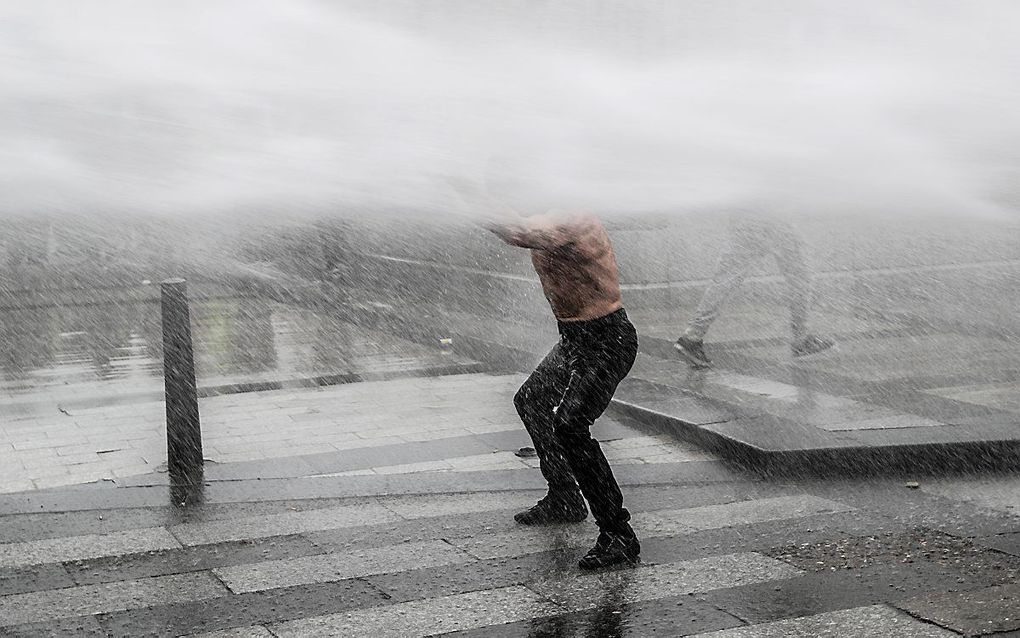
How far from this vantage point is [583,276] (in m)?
5.41

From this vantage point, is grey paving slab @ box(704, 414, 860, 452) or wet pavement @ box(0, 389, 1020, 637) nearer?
wet pavement @ box(0, 389, 1020, 637)

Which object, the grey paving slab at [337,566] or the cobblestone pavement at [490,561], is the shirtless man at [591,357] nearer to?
the cobblestone pavement at [490,561]

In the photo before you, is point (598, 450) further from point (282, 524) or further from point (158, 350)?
point (158, 350)

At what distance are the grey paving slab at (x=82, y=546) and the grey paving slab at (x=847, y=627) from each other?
2732 mm

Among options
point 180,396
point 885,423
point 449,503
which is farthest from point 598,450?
point 180,396

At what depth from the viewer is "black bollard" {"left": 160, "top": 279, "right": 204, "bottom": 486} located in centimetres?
716

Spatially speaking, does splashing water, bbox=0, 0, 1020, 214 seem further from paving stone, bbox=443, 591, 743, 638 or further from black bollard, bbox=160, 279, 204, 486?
black bollard, bbox=160, 279, 204, 486

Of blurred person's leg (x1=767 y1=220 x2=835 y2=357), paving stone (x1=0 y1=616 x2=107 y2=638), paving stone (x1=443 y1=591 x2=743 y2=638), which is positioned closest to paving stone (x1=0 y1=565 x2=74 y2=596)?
paving stone (x1=0 y1=616 x2=107 y2=638)

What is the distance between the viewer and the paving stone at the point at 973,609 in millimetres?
4457

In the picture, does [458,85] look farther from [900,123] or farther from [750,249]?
[750,249]

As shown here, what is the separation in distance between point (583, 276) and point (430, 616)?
1.62 meters

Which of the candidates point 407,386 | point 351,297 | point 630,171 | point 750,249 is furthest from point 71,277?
point 630,171

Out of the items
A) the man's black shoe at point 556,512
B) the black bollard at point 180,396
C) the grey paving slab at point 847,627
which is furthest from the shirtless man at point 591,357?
the black bollard at point 180,396

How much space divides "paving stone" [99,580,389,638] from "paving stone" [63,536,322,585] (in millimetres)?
489
